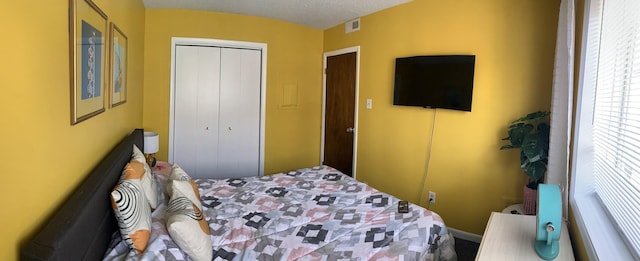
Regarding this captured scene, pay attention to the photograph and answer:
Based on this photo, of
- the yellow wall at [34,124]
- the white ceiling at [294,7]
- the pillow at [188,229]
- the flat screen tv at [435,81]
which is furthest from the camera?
the white ceiling at [294,7]

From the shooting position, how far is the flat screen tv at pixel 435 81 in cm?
310

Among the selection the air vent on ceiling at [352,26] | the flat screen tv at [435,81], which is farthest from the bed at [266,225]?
the air vent on ceiling at [352,26]

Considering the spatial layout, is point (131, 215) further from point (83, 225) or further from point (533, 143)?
point (533, 143)

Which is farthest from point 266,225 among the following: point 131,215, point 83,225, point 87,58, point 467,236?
point 467,236

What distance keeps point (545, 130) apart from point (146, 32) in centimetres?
390

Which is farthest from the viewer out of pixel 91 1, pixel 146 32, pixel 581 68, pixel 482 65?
pixel 146 32

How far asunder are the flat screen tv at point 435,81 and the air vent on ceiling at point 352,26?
814 millimetres

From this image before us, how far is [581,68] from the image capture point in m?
1.97

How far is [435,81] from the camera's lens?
10.8 ft

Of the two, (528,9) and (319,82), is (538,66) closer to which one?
(528,9)

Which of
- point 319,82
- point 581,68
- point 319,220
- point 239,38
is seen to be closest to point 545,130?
point 581,68

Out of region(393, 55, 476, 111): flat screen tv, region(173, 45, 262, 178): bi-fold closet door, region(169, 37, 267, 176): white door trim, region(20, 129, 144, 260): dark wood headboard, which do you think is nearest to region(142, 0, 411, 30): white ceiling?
region(169, 37, 267, 176): white door trim

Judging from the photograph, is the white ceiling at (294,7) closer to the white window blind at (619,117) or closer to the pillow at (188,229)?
the white window blind at (619,117)

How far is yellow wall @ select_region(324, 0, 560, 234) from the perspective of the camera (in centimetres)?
282
